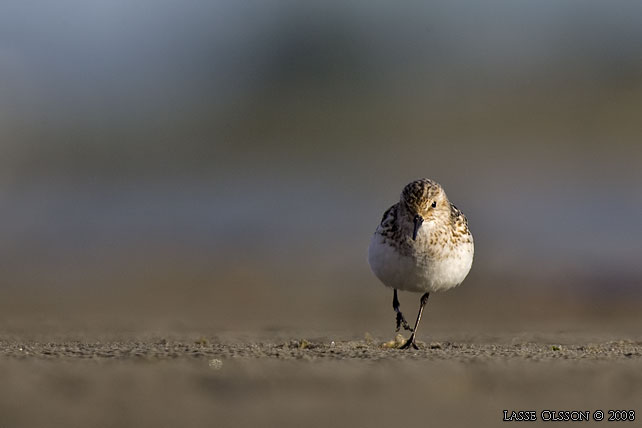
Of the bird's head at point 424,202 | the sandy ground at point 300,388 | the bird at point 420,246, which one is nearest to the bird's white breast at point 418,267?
the bird at point 420,246

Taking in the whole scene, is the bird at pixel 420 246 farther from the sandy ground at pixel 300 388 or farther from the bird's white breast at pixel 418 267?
the sandy ground at pixel 300 388

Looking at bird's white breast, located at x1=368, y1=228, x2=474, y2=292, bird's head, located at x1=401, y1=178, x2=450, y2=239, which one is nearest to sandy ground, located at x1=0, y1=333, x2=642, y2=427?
bird's white breast, located at x1=368, y1=228, x2=474, y2=292

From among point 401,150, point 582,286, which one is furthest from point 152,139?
point 582,286

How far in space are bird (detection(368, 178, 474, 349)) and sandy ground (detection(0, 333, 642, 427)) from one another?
4.28ft

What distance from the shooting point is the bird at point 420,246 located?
779 cm

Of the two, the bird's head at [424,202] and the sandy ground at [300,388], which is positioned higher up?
the bird's head at [424,202]

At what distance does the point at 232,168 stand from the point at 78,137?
1121cm

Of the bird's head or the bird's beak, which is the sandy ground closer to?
the bird's beak

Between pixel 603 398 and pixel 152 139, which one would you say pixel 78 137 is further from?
pixel 603 398

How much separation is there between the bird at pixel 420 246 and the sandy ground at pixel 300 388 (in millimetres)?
1306

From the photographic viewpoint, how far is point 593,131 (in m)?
29.5

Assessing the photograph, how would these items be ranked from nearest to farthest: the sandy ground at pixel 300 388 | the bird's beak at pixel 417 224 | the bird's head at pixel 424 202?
1. the sandy ground at pixel 300 388
2. the bird's beak at pixel 417 224
3. the bird's head at pixel 424 202

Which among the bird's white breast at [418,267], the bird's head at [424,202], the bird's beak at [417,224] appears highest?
the bird's head at [424,202]

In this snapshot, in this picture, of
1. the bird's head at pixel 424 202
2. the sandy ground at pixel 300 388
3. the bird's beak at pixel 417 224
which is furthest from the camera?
the bird's head at pixel 424 202
